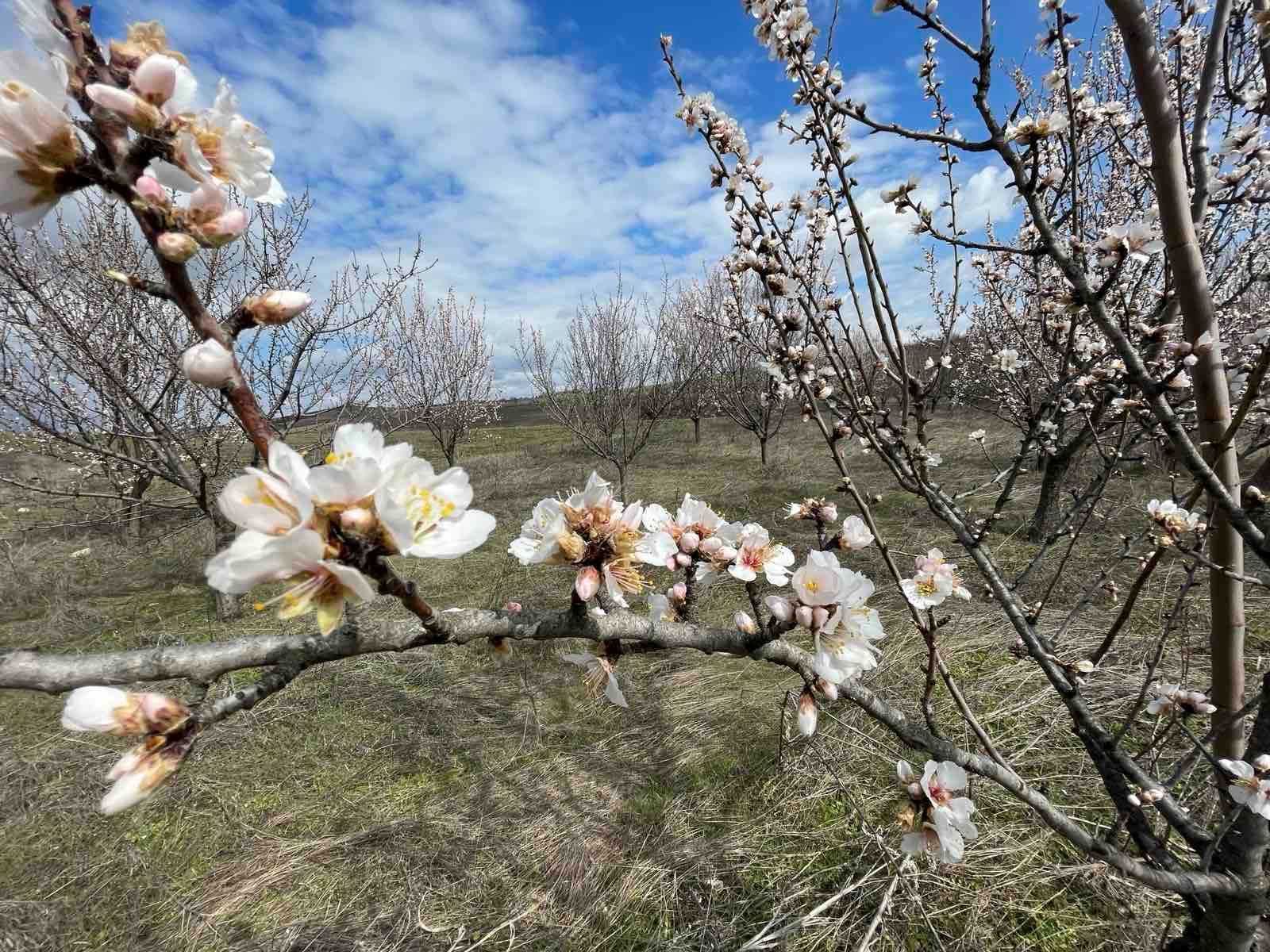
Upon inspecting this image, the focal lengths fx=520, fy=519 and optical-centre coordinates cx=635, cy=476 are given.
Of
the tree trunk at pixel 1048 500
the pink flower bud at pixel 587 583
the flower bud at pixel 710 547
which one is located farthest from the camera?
Answer: the tree trunk at pixel 1048 500

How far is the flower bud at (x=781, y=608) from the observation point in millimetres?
1064

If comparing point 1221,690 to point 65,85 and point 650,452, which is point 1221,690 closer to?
point 65,85

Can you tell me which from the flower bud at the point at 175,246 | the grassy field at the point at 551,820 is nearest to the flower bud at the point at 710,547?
the flower bud at the point at 175,246

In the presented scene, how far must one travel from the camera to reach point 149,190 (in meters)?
0.64

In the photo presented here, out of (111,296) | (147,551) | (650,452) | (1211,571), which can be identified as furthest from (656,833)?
(650,452)

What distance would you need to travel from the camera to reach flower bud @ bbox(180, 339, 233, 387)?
62cm

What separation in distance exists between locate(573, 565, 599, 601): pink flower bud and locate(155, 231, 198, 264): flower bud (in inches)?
26.6

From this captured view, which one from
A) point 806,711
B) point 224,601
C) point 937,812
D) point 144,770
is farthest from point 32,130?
point 224,601

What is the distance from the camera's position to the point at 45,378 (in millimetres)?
5637

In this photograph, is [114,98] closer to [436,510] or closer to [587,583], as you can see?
[436,510]

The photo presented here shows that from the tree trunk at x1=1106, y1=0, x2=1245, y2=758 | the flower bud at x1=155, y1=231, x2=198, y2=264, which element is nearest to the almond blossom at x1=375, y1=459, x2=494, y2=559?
the flower bud at x1=155, y1=231, x2=198, y2=264

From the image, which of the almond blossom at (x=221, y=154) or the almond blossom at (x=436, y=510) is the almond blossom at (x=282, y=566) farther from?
the almond blossom at (x=221, y=154)

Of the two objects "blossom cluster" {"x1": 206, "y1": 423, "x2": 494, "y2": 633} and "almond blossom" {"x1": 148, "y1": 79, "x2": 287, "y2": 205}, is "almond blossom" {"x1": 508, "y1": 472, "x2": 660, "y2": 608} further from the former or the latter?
"almond blossom" {"x1": 148, "y1": 79, "x2": 287, "y2": 205}

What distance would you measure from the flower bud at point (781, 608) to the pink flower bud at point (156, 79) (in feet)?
3.91
